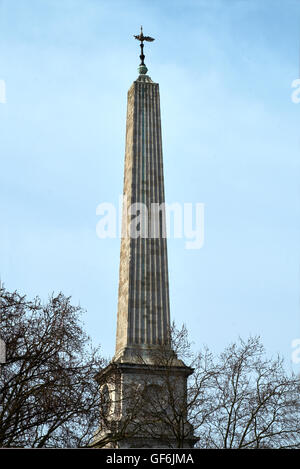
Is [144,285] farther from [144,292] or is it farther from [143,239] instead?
[143,239]

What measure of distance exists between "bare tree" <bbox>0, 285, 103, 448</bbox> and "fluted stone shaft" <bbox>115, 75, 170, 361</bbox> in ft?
44.1

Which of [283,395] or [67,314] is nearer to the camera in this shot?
[67,314]

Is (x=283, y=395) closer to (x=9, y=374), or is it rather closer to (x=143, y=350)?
(x=143, y=350)

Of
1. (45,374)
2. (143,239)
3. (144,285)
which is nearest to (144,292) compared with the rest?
(144,285)

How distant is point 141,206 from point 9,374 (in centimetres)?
2101

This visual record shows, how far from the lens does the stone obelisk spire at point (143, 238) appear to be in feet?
143

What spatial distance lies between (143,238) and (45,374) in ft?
65.0

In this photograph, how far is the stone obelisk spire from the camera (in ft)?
143

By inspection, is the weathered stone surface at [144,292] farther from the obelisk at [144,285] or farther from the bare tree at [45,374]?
the bare tree at [45,374]

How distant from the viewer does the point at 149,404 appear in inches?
1569

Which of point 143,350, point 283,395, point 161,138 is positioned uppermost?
point 161,138

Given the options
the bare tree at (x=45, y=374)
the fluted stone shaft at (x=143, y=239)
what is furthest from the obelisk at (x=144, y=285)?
the bare tree at (x=45, y=374)
